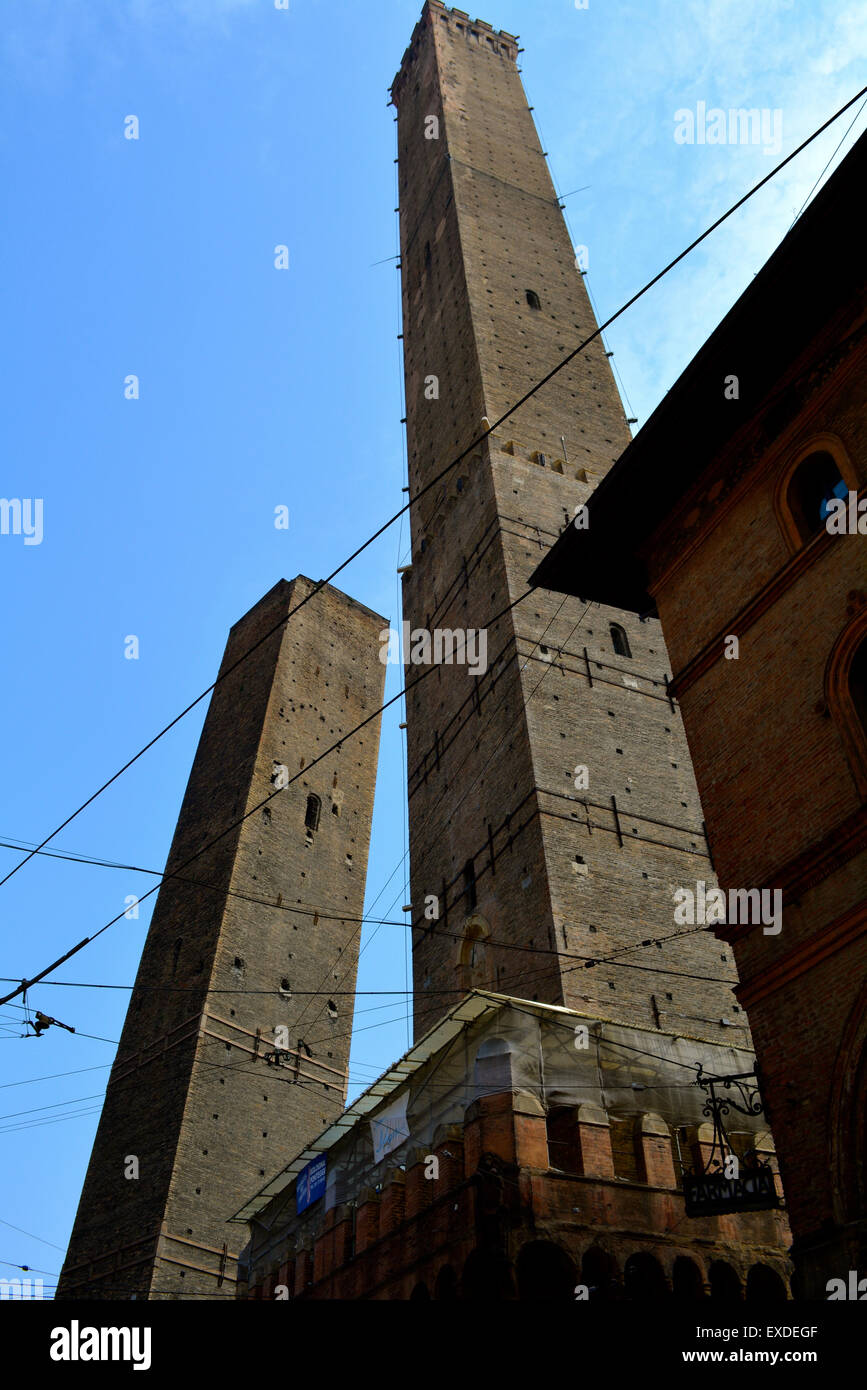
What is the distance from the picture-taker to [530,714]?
13172mm

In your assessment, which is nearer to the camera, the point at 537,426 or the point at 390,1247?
the point at 390,1247

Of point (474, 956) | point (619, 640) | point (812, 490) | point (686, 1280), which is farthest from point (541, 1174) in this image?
point (619, 640)

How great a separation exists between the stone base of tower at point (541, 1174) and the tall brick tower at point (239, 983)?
23.5 ft

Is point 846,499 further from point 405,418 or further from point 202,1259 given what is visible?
point 405,418

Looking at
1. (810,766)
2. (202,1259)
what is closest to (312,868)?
(202,1259)

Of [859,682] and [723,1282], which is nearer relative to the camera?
[859,682]

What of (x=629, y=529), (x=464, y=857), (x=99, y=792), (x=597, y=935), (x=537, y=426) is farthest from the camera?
(x=537, y=426)

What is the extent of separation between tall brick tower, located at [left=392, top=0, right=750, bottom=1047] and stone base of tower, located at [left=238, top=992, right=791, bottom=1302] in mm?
1382

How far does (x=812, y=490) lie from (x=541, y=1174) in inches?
200

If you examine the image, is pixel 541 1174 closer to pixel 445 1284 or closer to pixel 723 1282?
pixel 445 1284

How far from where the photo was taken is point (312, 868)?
73.6 feet

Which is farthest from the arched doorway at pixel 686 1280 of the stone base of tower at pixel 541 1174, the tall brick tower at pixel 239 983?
the tall brick tower at pixel 239 983

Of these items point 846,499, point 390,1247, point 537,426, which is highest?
point 537,426

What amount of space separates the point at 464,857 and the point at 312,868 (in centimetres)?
937
